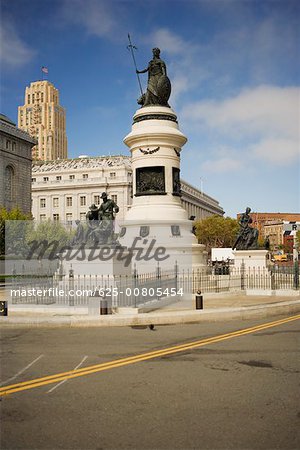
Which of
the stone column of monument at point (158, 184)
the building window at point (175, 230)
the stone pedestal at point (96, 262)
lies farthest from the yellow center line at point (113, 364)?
the building window at point (175, 230)

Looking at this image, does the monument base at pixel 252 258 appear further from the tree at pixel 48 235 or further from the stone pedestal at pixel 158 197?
the tree at pixel 48 235

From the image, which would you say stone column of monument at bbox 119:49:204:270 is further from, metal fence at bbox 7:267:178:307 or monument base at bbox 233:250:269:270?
metal fence at bbox 7:267:178:307

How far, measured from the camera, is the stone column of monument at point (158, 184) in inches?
985

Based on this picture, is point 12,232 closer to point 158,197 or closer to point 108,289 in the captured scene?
point 158,197

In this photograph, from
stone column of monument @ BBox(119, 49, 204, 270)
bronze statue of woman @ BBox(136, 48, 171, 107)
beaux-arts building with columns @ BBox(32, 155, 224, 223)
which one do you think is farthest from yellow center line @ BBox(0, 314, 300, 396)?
beaux-arts building with columns @ BBox(32, 155, 224, 223)

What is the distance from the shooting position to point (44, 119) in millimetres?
187125

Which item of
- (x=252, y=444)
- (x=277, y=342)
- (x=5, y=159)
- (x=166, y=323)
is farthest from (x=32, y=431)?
(x=5, y=159)

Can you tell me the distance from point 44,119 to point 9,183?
119534 mm

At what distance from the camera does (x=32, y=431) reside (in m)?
5.38

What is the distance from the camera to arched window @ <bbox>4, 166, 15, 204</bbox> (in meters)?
74.0

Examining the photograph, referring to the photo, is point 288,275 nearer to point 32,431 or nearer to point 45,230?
point 32,431

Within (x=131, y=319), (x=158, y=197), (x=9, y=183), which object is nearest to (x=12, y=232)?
(x=9, y=183)

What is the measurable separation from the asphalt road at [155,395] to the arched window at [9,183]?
6630cm

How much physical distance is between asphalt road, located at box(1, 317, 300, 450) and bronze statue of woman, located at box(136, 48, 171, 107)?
20.4 meters
